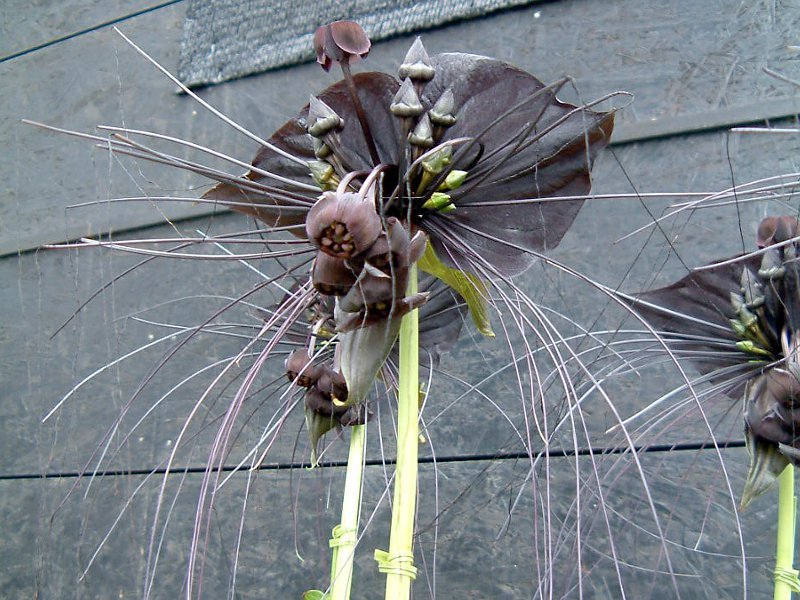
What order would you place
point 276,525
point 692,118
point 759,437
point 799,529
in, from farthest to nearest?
point 276,525, point 692,118, point 799,529, point 759,437

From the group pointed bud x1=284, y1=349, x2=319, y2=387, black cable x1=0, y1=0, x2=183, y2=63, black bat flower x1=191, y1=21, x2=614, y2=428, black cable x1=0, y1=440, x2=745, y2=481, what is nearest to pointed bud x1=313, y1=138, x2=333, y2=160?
black bat flower x1=191, y1=21, x2=614, y2=428

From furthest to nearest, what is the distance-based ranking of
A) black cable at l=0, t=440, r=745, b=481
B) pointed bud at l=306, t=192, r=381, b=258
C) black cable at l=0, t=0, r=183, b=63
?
black cable at l=0, t=0, r=183, b=63 → black cable at l=0, t=440, r=745, b=481 → pointed bud at l=306, t=192, r=381, b=258

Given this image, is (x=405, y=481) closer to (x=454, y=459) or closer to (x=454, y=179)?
(x=454, y=179)

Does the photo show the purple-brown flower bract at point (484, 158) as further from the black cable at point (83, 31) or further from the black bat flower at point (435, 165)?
the black cable at point (83, 31)

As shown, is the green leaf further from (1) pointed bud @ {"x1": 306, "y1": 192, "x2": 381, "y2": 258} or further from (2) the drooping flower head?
(1) pointed bud @ {"x1": 306, "y1": 192, "x2": 381, "y2": 258}

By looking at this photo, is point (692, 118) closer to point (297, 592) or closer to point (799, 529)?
point (799, 529)

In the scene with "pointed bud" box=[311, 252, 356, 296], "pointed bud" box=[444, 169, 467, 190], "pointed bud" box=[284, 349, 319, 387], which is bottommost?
"pointed bud" box=[311, 252, 356, 296]

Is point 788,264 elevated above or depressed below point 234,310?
below

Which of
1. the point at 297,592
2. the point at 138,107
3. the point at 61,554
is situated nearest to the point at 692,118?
the point at 297,592
